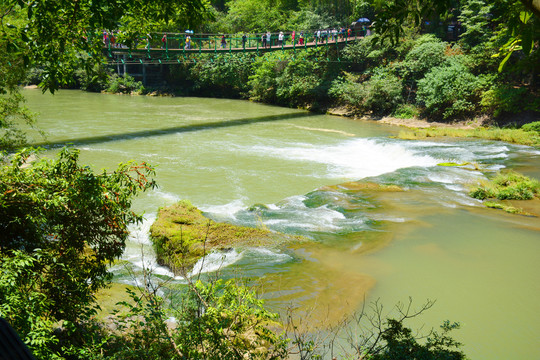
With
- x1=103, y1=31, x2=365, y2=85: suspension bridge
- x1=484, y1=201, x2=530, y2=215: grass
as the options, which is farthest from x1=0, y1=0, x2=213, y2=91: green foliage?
x1=103, y1=31, x2=365, y2=85: suspension bridge

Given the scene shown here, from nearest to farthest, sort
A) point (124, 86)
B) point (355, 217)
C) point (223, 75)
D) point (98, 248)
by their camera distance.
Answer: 1. point (98, 248)
2. point (355, 217)
3. point (223, 75)
4. point (124, 86)

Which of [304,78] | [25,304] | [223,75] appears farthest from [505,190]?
[223,75]

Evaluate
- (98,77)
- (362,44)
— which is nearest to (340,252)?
(98,77)

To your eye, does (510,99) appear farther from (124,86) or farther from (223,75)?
(124,86)

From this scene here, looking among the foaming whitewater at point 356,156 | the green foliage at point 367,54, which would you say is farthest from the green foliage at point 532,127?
the green foliage at point 367,54

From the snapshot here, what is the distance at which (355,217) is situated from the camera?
29.2 ft

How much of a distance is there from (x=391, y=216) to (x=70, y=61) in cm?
666

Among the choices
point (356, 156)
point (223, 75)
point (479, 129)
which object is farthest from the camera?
point (223, 75)

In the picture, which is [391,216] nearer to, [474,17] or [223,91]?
[474,17]

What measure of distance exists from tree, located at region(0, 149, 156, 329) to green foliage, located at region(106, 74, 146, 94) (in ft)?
116

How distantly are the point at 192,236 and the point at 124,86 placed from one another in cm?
3388

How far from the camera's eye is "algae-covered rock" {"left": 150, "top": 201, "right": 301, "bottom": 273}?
22.0 feet

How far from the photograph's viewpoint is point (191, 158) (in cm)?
1495

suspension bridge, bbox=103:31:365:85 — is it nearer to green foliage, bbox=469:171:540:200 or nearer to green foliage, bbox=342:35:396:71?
green foliage, bbox=342:35:396:71
